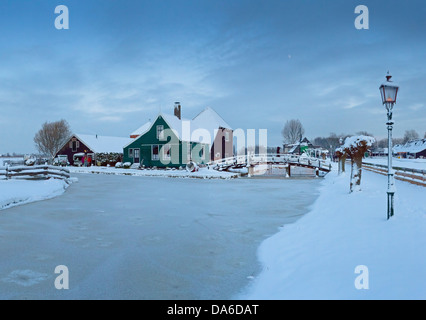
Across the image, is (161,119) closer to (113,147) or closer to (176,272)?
(113,147)

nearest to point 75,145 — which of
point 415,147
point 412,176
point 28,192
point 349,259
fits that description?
point 28,192

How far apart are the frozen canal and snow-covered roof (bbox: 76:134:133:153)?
131 ft

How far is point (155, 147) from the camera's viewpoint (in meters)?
41.7

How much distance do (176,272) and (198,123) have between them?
1578 inches

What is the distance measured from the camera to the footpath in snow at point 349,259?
4582 millimetres

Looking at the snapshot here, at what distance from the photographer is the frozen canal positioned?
17.9 ft

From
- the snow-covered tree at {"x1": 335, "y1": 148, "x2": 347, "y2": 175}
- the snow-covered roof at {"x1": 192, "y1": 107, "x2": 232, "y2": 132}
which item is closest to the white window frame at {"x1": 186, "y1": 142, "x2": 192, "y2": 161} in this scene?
the snow-covered roof at {"x1": 192, "y1": 107, "x2": 232, "y2": 132}

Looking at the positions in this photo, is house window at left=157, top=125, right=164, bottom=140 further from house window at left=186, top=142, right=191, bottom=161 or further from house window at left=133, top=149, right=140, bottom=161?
house window at left=133, top=149, right=140, bottom=161

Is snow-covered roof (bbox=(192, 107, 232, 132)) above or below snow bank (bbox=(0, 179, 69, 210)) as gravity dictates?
above

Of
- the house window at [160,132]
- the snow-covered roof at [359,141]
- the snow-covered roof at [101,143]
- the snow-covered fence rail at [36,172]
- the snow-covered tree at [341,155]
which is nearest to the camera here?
the snow-covered roof at [359,141]

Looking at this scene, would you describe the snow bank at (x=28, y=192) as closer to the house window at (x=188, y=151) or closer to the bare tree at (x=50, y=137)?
the house window at (x=188, y=151)

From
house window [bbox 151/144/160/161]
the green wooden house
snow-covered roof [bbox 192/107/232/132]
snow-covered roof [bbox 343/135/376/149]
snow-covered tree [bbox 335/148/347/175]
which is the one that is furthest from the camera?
snow-covered roof [bbox 192/107/232/132]

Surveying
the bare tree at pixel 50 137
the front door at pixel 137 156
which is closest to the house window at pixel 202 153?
the front door at pixel 137 156

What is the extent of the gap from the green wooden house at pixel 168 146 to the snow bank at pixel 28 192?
2000 cm
